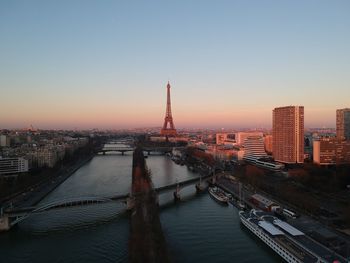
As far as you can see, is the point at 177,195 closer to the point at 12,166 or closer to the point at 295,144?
the point at 12,166

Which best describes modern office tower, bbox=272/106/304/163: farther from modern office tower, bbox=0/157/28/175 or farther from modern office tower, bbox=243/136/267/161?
modern office tower, bbox=0/157/28/175

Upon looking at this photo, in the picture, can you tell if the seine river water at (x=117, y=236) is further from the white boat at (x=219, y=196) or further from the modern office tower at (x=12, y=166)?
the modern office tower at (x=12, y=166)

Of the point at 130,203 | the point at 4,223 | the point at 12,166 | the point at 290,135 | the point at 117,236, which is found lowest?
the point at 117,236

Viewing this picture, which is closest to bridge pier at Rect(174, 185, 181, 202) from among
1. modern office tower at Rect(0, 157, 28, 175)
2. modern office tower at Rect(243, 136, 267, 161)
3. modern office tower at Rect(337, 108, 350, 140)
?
modern office tower at Rect(0, 157, 28, 175)

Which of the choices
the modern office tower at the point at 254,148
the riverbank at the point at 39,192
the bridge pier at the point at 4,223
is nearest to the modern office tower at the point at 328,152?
the modern office tower at the point at 254,148

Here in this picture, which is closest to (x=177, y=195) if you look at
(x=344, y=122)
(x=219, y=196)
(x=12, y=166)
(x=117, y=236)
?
(x=219, y=196)
